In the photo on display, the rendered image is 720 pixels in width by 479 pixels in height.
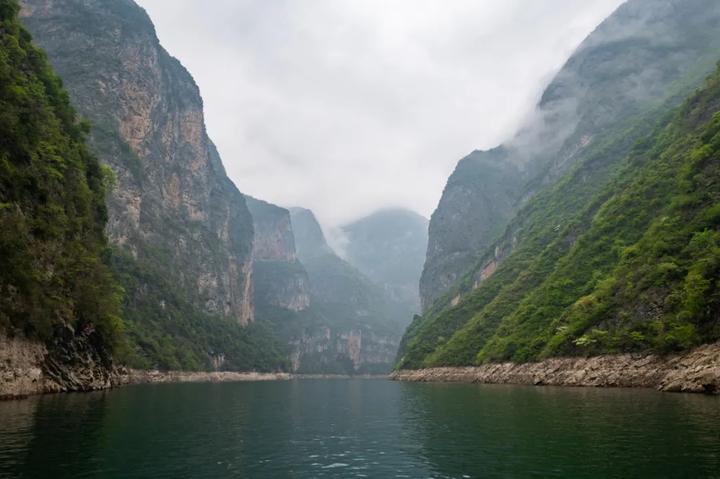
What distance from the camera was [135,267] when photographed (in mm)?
156125

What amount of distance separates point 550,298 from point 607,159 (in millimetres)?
91855

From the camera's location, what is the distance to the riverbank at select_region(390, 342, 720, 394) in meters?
41.9

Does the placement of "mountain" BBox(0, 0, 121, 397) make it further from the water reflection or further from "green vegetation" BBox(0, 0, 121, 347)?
the water reflection

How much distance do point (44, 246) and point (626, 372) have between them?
5859 cm

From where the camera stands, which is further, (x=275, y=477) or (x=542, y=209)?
Result: (x=542, y=209)

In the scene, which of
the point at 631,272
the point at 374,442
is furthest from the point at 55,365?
the point at 631,272

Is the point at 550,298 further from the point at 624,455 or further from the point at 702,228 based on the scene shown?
the point at 624,455

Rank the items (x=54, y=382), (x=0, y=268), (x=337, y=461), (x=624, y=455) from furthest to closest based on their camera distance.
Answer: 1. (x=54, y=382)
2. (x=0, y=268)
3. (x=337, y=461)
4. (x=624, y=455)

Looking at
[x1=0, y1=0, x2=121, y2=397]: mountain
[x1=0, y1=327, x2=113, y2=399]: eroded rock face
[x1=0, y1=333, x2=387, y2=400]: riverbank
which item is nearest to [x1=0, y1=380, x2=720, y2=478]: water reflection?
[x1=0, y1=333, x2=387, y2=400]: riverbank

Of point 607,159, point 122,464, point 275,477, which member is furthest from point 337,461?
point 607,159

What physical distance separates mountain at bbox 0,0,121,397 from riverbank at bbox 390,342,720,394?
52553mm

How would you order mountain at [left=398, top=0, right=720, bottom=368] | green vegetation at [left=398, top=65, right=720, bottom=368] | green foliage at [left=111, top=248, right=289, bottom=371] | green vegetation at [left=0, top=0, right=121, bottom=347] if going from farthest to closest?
green foliage at [left=111, top=248, right=289, bottom=371] < mountain at [left=398, top=0, right=720, bottom=368] < green vegetation at [left=398, top=65, right=720, bottom=368] < green vegetation at [left=0, top=0, right=121, bottom=347]

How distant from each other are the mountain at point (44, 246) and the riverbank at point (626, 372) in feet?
172

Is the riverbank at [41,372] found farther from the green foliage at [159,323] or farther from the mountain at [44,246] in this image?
the green foliage at [159,323]
